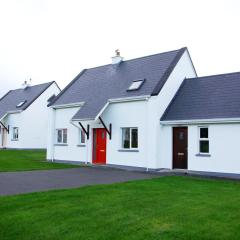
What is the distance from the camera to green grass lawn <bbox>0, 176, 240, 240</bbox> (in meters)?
7.36

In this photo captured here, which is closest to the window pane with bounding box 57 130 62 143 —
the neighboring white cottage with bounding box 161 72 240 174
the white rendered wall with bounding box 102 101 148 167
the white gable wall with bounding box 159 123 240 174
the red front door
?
the red front door

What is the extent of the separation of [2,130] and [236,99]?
3205 cm

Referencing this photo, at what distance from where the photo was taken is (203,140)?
61.2 ft

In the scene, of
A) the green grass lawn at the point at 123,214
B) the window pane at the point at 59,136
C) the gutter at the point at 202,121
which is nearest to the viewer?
the green grass lawn at the point at 123,214

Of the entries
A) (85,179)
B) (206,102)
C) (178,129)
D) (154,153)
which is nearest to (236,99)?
(206,102)

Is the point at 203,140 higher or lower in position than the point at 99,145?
higher

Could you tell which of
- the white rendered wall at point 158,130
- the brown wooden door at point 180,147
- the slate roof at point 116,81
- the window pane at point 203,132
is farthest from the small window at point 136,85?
the window pane at point 203,132

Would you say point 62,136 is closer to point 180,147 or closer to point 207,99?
point 180,147

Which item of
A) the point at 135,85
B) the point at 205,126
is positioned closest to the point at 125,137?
the point at 135,85

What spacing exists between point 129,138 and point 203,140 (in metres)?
4.91

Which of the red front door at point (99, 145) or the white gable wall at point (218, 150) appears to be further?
the red front door at point (99, 145)

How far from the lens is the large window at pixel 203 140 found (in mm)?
18573

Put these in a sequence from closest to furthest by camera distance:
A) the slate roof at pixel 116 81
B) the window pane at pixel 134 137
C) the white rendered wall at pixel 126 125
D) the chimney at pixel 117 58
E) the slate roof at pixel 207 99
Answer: the slate roof at pixel 207 99 → the white rendered wall at pixel 126 125 → the window pane at pixel 134 137 → the slate roof at pixel 116 81 → the chimney at pixel 117 58

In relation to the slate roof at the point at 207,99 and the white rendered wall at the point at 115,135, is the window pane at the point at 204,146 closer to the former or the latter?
the slate roof at the point at 207,99
